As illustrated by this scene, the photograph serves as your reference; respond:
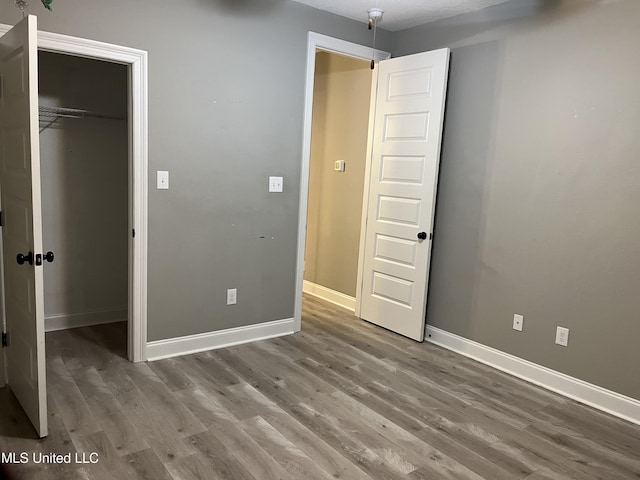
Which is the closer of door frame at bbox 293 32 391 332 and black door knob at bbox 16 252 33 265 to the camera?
black door knob at bbox 16 252 33 265

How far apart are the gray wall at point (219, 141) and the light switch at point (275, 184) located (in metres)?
0.05

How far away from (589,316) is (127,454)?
109 inches

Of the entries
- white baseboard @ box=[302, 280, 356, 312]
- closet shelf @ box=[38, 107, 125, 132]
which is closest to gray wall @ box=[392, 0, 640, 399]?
white baseboard @ box=[302, 280, 356, 312]

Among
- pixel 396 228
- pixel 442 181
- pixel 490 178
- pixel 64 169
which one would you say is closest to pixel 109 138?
pixel 64 169

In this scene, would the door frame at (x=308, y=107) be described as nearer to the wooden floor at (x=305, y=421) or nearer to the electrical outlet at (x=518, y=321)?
the wooden floor at (x=305, y=421)

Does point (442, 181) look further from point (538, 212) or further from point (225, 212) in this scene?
point (225, 212)

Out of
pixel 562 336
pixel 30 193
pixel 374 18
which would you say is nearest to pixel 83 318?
pixel 30 193

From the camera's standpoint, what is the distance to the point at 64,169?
376 cm

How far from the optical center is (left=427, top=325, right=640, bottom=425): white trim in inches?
114

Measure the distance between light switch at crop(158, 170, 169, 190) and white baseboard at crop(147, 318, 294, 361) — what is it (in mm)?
1073

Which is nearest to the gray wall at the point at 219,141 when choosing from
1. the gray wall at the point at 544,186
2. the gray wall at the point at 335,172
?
the gray wall at the point at 335,172

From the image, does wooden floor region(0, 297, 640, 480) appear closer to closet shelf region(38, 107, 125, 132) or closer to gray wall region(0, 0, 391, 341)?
gray wall region(0, 0, 391, 341)

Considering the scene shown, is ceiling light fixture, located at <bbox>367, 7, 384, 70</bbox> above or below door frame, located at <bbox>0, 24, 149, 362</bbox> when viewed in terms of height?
above

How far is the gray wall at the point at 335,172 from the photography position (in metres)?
4.61
